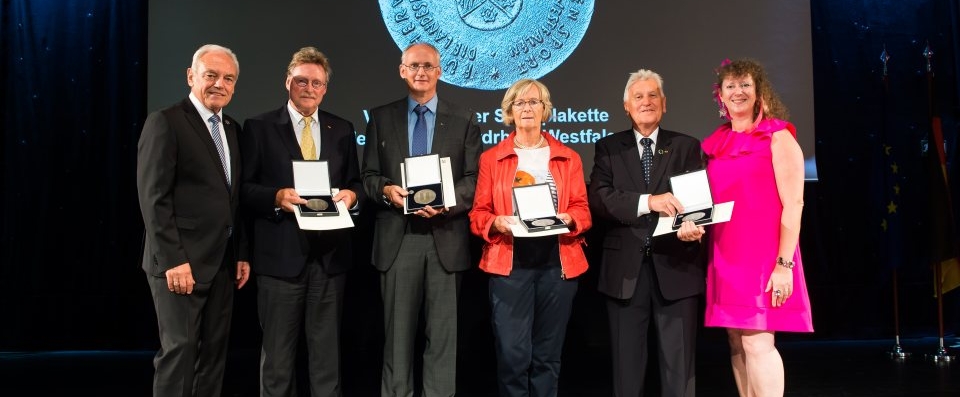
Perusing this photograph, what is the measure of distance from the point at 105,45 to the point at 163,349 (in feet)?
9.93

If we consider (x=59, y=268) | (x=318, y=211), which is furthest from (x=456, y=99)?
(x=59, y=268)

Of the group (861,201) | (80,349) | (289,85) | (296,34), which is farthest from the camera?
(861,201)

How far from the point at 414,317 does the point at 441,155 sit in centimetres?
72

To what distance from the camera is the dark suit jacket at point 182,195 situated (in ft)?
8.58

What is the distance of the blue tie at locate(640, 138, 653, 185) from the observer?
2928 millimetres

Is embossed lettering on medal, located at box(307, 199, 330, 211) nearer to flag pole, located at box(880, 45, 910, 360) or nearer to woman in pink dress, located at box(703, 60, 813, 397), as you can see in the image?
woman in pink dress, located at box(703, 60, 813, 397)

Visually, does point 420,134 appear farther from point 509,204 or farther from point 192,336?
point 192,336

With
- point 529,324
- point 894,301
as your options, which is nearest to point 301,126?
point 529,324

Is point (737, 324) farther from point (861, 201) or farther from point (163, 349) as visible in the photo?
point (861, 201)

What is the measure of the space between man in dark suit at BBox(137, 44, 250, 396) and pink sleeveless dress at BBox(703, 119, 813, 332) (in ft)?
6.51

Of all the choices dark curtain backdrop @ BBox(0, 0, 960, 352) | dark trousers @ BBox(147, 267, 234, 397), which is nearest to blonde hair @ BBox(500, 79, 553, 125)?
dark trousers @ BBox(147, 267, 234, 397)

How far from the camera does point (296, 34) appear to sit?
14.9ft

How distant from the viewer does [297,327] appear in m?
2.98

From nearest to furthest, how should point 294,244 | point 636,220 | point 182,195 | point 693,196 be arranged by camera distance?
point 693,196 → point 182,195 → point 636,220 → point 294,244
